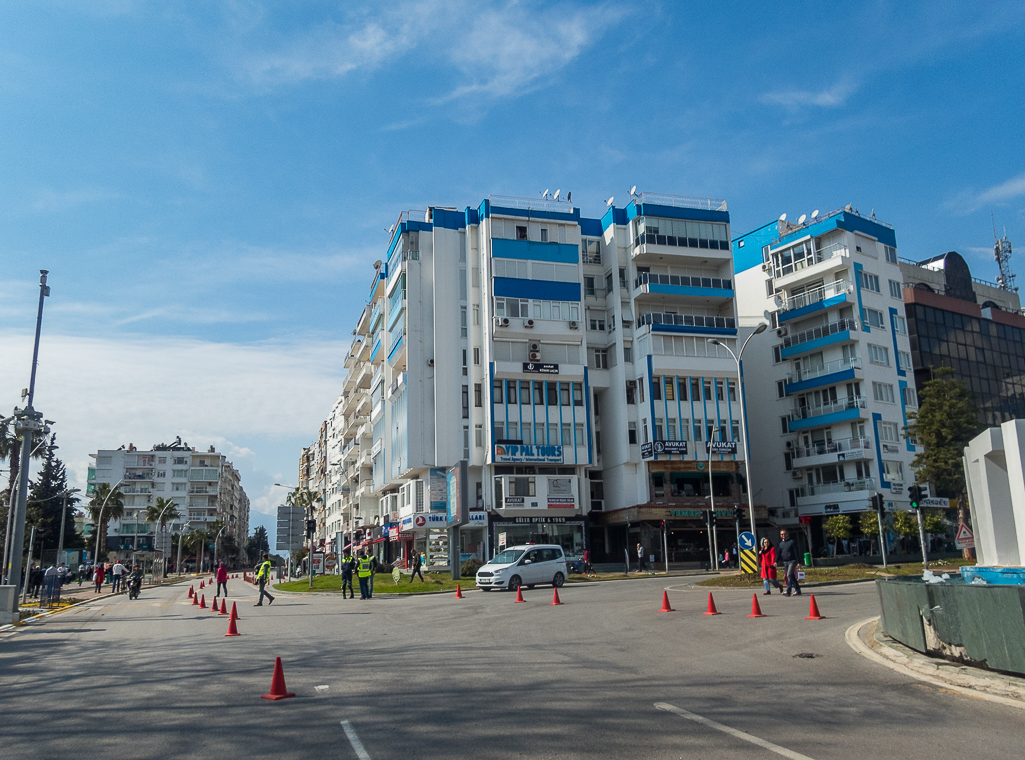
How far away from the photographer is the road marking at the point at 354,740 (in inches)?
253

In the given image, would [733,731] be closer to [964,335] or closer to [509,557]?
[509,557]

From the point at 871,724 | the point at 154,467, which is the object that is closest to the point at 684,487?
the point at 871,724

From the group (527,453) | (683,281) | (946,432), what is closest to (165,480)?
(527,453)

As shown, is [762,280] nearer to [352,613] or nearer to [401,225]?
[401,225]

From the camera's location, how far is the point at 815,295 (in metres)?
62.1

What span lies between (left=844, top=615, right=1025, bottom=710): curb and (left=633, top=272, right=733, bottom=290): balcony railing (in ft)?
161

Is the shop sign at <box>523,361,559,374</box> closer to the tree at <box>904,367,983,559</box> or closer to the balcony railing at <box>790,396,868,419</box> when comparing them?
the balcony railing at <box>790,396,868,419</box>

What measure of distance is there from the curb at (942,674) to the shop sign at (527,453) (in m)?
42.8

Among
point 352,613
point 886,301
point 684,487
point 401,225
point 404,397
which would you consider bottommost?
A: point 352,613

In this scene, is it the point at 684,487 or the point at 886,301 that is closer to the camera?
the point at 684,487

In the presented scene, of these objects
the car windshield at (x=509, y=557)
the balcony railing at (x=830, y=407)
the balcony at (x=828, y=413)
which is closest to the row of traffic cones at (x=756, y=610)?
the car windshield at (x=509, y=557)

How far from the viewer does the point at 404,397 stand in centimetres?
5928

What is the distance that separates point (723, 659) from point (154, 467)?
13412 cm

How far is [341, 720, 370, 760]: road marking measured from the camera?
6.44 m
